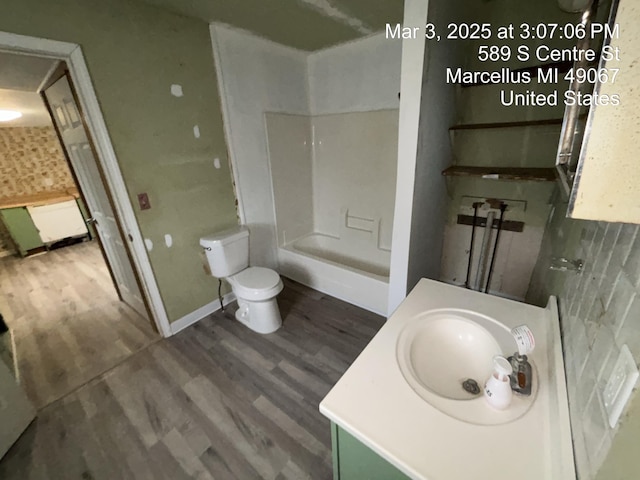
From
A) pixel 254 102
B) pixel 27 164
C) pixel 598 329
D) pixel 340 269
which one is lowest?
pixel 340 269

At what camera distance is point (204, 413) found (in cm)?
150

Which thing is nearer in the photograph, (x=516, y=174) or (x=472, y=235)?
(x=516, y=174)

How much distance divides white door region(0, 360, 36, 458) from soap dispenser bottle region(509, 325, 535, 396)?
237cm

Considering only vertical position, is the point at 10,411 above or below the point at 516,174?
below

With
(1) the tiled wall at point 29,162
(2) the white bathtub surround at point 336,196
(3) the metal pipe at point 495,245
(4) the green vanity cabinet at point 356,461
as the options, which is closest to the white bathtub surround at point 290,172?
(2) the white bathtub surround at point 336,196

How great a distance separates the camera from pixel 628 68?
34 cm

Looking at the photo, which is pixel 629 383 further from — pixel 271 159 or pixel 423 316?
pixel 271 159

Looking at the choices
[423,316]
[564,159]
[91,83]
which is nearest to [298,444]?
[423,316]

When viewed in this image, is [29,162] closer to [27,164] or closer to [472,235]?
[27,164]

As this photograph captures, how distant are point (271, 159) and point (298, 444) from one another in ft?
7.50

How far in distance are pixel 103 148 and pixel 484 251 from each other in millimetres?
2838

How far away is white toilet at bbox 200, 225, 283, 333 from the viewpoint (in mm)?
2004

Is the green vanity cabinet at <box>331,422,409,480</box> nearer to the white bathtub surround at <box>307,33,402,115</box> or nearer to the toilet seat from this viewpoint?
the toilet seat

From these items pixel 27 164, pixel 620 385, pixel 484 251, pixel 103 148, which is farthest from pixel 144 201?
pixel 27 164
